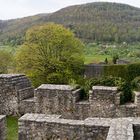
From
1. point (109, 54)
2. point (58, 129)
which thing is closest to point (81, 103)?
point (58, 129)

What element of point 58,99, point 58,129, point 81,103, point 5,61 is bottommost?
point 5,61

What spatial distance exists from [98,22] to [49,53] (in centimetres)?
7982

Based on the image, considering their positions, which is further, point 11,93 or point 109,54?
point 109,54

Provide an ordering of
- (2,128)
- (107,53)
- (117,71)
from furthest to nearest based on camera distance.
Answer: (107,53), (117,71), (2,128)

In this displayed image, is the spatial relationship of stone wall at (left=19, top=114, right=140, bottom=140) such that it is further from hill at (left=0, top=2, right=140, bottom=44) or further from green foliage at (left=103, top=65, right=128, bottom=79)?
hill at (left=0, top=2, right=140, bottom=44)

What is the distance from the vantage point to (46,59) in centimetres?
2991

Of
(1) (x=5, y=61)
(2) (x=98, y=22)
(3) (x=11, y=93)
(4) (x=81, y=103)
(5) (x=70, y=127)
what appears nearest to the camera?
(5) (x=70, y=127)

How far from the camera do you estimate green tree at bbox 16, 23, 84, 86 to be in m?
29.4

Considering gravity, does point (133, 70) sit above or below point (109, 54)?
above

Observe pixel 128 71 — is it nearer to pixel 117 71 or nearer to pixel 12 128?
pixel 117 71

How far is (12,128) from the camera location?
44.9 feet

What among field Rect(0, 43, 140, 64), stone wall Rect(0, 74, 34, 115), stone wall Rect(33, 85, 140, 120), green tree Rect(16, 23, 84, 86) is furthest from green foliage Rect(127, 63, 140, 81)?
field Rect(0, 43, 140, 64)

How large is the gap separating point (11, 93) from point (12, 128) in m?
1.92

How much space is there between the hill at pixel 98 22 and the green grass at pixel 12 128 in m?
70.2
